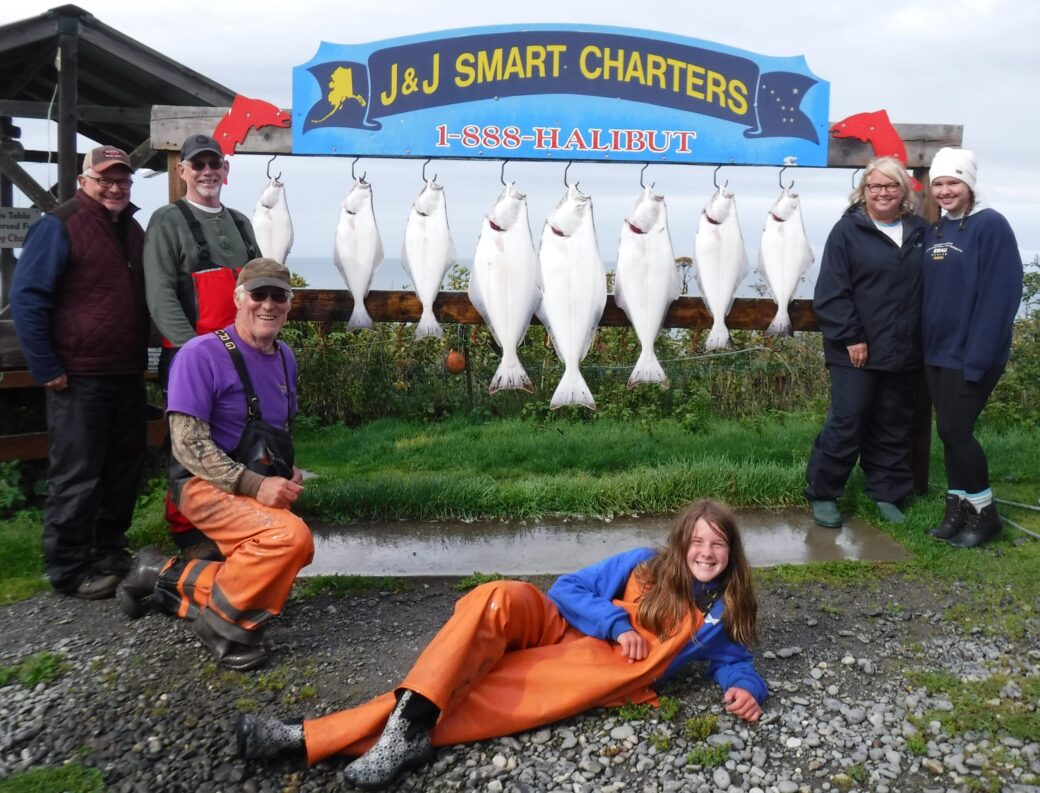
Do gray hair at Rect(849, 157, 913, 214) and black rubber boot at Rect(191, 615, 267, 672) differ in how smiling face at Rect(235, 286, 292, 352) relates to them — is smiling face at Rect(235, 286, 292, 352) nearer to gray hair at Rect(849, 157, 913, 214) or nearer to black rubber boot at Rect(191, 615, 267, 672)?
black rubber boot at Rect(191, 615, 267, 672)

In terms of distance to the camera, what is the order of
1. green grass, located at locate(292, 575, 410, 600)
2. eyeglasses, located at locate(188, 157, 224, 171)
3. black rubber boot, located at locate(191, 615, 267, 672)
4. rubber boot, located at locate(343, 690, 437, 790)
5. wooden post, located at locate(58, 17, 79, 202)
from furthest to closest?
1. wooden post, located at locate(58, 17, 79, 202)
2. green grass, located at locate(292, 575, 410, 600)
3. eyeglasses, located at locate(188, 157, 224, 171)
4. black rubber boot, located at locate(191, 615, 267, 672)
5. rubber boot, located at locate(343, 690, 437, 790)

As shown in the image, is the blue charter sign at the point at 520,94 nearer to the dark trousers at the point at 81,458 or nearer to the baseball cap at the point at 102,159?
the baseball cap at the point at 102,159

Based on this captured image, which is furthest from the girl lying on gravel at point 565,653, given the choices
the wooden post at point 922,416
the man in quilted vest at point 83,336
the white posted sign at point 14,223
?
the white posted sign at point 14,223

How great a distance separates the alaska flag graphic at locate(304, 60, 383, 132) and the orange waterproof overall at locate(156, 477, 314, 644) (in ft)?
6.81

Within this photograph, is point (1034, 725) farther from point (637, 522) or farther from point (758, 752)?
point (637, 522)

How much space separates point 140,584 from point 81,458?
2.12 feet

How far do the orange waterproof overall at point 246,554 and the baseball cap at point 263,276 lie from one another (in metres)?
0.73

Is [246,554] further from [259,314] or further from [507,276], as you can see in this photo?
[507,276]

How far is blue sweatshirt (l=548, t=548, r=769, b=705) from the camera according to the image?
294 cm

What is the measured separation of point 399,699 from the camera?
258 centimetres

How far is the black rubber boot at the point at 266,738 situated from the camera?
2594 mm

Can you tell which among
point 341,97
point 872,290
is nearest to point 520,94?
point 341,97

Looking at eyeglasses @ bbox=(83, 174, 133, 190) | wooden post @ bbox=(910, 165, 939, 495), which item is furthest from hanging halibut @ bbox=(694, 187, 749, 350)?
eyeglasses @ bbox=(83, 174, 133, 190)

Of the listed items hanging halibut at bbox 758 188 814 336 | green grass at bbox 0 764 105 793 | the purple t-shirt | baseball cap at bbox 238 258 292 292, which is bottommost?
green grass at bbox 0 764 105 793
